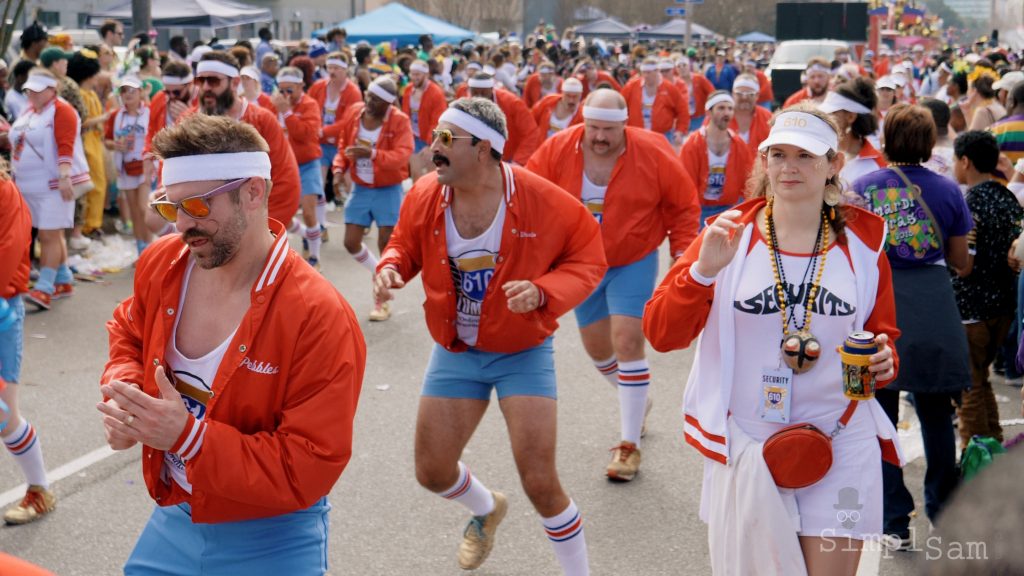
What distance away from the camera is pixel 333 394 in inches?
123

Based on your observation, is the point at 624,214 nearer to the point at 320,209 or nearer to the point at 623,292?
the point at 623,292

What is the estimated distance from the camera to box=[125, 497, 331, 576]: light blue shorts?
3244mm

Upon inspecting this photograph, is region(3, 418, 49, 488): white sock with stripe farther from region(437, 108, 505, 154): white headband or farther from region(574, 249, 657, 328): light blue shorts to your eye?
region(574, 249, 657, 328): light blue shorts

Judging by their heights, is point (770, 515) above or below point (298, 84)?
below

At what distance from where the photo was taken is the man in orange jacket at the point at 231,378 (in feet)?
9.85

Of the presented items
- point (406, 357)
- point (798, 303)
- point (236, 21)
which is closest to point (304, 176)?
point (406, 357)

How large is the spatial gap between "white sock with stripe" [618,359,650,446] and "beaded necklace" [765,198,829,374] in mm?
2640

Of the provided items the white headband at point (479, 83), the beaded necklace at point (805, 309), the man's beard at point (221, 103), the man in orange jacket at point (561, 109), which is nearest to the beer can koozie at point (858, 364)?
the beaded necklace at point (805, 309)

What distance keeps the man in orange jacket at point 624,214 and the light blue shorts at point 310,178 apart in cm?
601

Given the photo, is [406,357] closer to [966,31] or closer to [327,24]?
[327,24]

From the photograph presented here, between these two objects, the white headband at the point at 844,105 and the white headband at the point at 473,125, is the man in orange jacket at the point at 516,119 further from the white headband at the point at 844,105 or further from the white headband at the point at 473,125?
the white headband at the point at 473,125

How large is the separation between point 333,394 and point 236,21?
2234 cm

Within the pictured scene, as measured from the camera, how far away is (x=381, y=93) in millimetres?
10445

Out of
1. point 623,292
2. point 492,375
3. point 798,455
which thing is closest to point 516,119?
point 623,292
